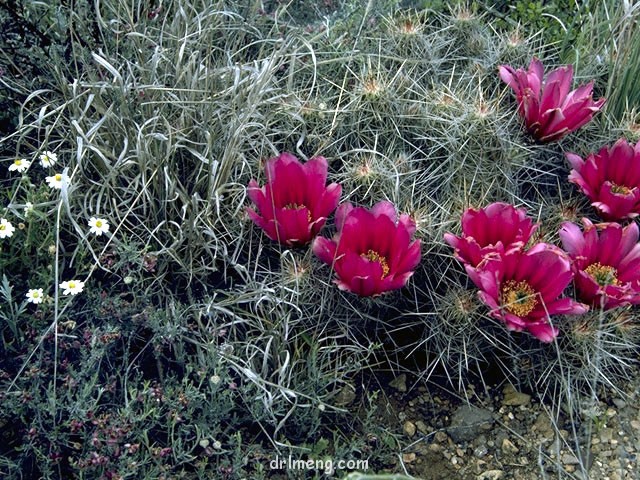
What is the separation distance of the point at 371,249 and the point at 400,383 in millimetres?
396

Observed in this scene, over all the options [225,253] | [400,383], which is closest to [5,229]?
[225,253]

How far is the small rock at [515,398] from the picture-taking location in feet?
7.79

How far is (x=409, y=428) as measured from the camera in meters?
2.29

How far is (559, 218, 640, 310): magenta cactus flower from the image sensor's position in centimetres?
230

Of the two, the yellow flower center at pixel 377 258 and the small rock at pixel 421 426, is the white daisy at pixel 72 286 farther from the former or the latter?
the small rock at pixel 421 426

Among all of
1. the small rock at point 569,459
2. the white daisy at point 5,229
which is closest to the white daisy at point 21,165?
the white daisy at point 5,229

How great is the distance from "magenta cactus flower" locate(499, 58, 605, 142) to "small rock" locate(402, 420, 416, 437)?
3.04 feet

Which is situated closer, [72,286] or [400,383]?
[72,286]

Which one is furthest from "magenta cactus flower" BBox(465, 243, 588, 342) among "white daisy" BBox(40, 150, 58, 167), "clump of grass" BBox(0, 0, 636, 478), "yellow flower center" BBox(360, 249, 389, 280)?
"white daisy" BBox(40, 150, 58, 167)

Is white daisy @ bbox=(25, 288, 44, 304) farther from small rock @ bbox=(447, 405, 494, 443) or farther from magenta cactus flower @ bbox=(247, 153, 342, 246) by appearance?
small rock @ bbox=(447, 405, 494, 443)

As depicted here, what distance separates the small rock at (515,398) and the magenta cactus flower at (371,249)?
463 mm

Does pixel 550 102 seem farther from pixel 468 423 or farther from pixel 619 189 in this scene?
pixel 468 423

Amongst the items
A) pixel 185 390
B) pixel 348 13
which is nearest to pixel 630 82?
pixel 348 13

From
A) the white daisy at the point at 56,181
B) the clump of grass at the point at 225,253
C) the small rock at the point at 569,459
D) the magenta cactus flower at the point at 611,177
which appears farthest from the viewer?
the magenta cactus flower at the point at 611,177
